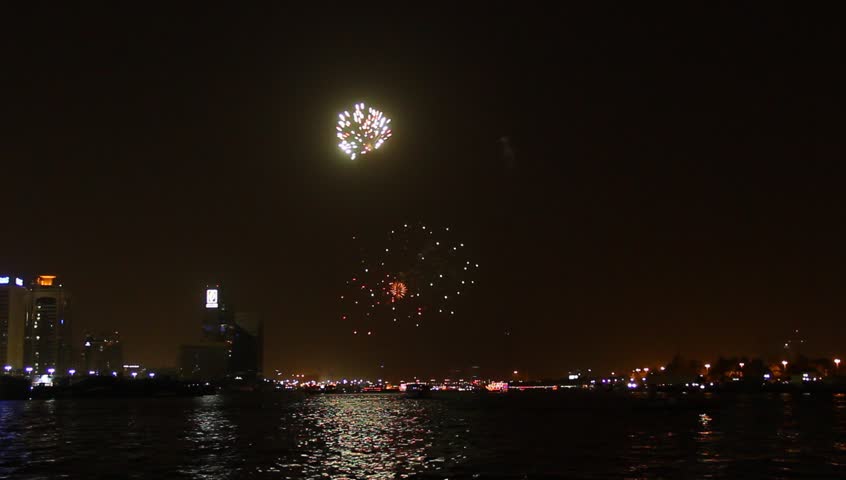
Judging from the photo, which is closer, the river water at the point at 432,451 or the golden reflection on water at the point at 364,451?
the river water at the point at 432,451

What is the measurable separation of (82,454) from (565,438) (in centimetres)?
3530

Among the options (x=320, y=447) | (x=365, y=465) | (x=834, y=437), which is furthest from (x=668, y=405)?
(x=365, y=465)

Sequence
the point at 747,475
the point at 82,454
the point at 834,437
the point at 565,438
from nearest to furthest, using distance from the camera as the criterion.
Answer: the point at 747,475
the point at 82,454
the point at 834,437
the point at 565,438

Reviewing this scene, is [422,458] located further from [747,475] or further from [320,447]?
[747,475]

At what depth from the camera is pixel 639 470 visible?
41.9 m

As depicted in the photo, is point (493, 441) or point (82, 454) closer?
Answer: point (82, 454)

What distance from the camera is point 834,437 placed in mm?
61156

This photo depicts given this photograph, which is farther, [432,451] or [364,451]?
[364,451]

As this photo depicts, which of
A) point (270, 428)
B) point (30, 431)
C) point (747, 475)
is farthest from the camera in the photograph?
point (270, 428)

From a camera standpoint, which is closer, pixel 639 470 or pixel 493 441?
pixel 639 470

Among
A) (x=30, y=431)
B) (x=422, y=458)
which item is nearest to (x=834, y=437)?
(x=422, y=458)

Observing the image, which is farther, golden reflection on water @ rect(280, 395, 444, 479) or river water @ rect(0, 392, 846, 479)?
golden reflection on water @ rect(280, 395, 444, 479)

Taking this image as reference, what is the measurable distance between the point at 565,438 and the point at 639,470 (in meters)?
23.8

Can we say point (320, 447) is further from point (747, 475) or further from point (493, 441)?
point (747, 475)
